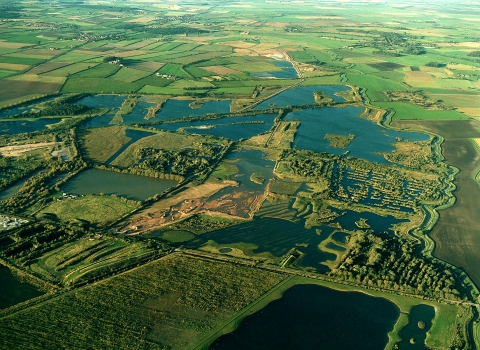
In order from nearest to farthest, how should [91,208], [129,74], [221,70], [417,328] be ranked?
[417,328], [91,208], [129,74], [221,70]

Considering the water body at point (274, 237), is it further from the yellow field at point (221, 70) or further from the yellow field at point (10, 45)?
the yellow field at point (10, 45)

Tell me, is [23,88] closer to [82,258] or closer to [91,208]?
[91,208]

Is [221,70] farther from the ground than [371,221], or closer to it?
farther from the ground

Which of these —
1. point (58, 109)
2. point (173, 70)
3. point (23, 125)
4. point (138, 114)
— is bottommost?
point (23, 125)

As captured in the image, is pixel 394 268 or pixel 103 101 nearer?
pixel 394 268

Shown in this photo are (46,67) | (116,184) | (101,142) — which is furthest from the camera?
(46,67)

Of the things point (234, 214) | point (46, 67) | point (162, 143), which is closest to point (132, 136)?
point (162, 143)
